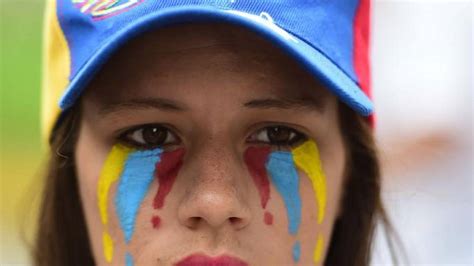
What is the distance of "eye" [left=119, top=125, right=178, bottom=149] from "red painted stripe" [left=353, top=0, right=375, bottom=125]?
29 centimetres

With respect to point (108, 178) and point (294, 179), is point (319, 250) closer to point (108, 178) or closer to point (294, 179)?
point (294, 179)

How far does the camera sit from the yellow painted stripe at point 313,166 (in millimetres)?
908

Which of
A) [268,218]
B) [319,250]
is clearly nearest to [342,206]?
[319,250]

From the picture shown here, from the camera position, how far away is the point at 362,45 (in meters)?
0.98

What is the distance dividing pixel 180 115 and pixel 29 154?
1466mm

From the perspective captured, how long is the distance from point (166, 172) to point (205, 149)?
67 mm

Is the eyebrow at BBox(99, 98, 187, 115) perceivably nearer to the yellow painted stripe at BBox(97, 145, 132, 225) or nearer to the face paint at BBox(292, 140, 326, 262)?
the yellow painted stripe at BBox(97, 145, 132, 225)

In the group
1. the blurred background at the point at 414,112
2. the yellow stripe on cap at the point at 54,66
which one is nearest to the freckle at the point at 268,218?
the yellow stripe on cap at the point at 54,66

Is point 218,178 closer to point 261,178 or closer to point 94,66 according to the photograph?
point 261,178

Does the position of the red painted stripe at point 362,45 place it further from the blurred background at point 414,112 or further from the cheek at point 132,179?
the blurred background at point 414,112

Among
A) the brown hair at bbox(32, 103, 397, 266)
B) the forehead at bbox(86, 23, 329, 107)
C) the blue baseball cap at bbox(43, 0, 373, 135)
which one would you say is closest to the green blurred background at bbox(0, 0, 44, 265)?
the brown hair at bbox(32, 103, 397, 266)

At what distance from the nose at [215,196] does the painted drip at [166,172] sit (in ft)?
0.10

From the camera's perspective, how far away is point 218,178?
2.73 ft

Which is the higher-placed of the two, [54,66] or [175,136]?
[54,66]
